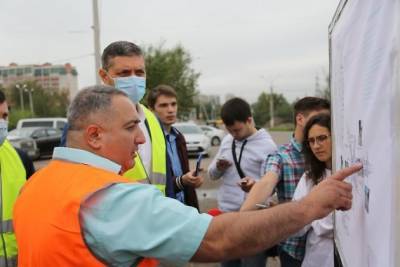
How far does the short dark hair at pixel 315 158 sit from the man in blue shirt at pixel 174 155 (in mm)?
810

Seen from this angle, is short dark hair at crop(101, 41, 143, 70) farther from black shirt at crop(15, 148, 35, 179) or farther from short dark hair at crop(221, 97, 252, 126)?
short dark hair at crop(221, 97, 252, 126)

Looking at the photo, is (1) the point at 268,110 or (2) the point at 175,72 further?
(1) the point at 268,110

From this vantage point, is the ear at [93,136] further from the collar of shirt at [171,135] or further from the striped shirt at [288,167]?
the collar of shirt at [171,135]

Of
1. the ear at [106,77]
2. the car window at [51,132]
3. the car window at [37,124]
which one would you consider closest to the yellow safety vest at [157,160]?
the ear at [106,77]

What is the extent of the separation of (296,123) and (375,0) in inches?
78.0

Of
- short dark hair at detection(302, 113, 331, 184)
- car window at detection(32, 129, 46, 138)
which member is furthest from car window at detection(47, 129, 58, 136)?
short dark hair at detection(302, 113, 331, 184)

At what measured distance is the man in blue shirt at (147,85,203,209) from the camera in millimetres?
3199

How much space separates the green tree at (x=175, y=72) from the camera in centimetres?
2787

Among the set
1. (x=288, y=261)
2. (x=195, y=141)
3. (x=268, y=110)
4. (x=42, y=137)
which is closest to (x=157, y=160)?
(x=288, y=261)

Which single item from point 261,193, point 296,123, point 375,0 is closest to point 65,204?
point 375,0

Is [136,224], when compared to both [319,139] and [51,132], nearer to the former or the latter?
[319,139]

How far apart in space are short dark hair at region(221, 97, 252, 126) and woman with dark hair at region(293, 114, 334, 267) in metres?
1.29

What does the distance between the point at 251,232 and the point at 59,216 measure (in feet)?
1.90

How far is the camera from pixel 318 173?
2.63 meters
